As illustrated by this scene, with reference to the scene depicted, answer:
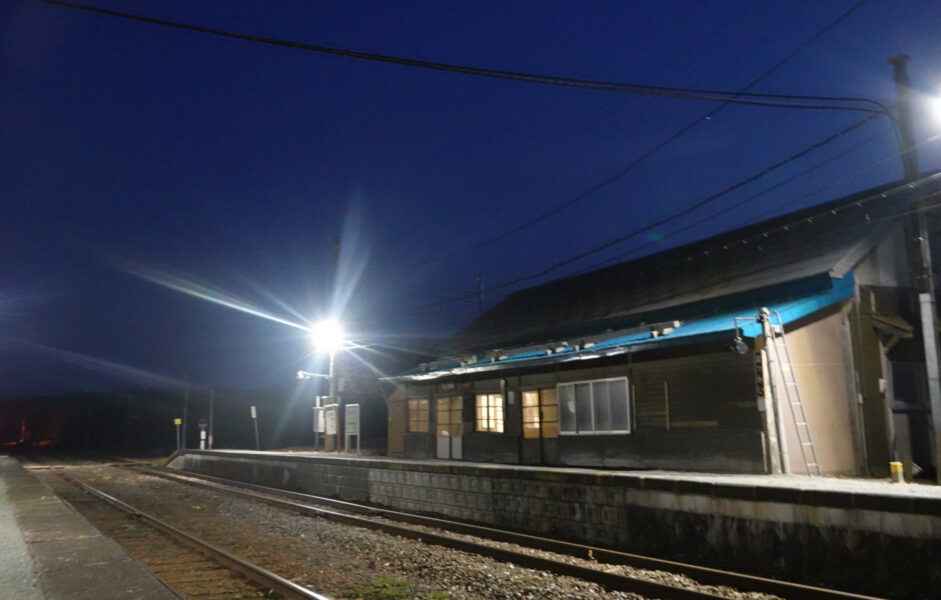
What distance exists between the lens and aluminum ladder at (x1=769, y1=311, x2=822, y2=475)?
13.5 m

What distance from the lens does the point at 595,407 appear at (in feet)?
57.1

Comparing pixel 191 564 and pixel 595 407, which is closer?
pixel 191 564

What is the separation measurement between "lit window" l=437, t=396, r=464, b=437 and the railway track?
9709 mm

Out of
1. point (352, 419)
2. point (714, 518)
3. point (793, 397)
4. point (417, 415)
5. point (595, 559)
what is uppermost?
point (793, 397)

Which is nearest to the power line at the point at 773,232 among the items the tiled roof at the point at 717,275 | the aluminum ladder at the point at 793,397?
the tiled roof at the point at 717,275

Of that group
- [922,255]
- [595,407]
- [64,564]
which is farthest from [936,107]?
[64,564]

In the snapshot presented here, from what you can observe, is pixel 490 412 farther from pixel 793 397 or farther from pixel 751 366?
pixel 793 397

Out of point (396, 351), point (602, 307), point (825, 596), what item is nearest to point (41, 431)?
point (396, 351)

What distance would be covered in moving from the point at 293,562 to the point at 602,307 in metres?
13.8

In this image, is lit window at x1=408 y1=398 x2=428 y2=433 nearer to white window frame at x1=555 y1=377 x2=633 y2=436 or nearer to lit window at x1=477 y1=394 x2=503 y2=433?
lit window at x1=477 y1=394 x2=503 y2=433

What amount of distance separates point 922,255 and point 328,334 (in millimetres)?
20942

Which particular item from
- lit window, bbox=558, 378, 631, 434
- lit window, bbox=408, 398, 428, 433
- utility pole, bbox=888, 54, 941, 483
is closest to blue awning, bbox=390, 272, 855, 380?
lit window, bbox=558, 378, 631, 434

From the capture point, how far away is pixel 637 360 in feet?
53.3

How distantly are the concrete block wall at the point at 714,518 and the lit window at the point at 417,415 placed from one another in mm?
6868
